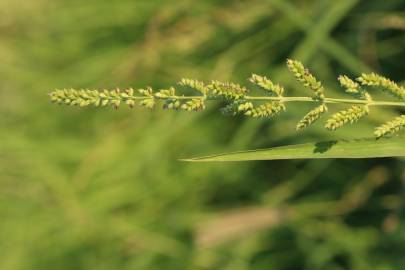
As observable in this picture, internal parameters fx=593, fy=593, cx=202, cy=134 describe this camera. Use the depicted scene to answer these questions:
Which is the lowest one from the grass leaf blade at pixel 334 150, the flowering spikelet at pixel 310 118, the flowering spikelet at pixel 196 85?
the grass leaf blade at pixel 334 150

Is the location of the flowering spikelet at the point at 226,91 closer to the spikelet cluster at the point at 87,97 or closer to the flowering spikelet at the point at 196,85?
the flowering spikelet at the point at 196,85

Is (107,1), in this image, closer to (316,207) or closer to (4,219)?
(4,219)

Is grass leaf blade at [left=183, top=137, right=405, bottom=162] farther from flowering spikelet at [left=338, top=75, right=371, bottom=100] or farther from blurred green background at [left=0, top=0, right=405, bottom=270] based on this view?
blurred green background at [left=0, top=0, right=405, bottom=270]

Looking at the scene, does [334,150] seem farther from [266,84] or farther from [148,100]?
[148,100]

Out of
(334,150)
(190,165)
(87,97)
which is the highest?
(190,165)

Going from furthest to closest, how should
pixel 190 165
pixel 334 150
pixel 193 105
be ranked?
pixel 190 165
pixel 334 150
pixel 193 105

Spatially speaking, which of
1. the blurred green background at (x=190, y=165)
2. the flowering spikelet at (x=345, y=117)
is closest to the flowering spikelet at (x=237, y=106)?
the flowering spikelet at (x=345, y=117)

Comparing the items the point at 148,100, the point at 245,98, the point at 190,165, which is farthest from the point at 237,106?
the point at 190,165
